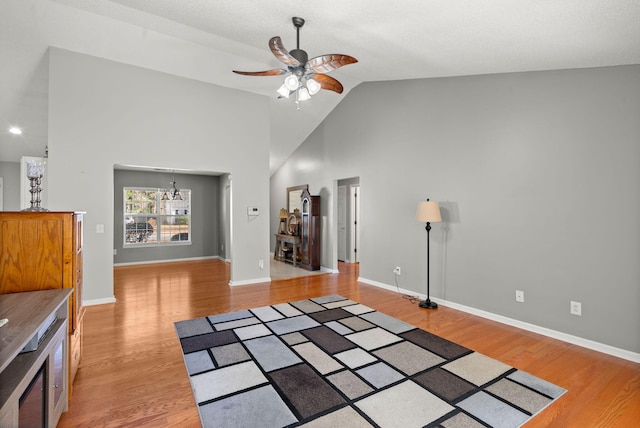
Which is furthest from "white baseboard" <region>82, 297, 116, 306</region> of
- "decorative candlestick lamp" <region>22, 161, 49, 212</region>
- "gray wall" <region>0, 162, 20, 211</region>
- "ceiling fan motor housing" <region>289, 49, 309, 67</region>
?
"gray wall" <region>0, 162, 20, 211</region>

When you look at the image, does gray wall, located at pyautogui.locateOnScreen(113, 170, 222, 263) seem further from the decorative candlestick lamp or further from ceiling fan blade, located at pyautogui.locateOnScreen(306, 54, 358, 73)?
ceiling fan blade, located at pyautogui.locateOnScreen(306, 54, 358, 73)

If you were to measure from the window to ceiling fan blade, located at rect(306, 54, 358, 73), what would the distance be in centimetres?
602

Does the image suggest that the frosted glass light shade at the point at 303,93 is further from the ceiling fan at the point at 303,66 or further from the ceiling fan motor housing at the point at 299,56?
the ceiling fan motor housing at the point at 299,56

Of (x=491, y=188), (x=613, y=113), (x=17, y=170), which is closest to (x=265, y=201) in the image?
(x=491, y=188)

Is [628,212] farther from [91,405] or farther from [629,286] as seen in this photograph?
[91,405]

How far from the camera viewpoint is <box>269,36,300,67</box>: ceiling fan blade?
259 cm

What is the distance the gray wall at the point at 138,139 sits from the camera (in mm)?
4262

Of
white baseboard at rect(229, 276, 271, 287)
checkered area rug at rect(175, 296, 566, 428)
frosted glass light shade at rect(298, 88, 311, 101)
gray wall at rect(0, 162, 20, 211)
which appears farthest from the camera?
gray wall at rect(0, 162, 20, 211)

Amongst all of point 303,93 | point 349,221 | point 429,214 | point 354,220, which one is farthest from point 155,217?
point 429,214

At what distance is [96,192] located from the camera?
4.47m

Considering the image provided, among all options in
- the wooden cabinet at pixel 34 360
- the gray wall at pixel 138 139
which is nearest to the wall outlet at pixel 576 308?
the wooden cabinet at pixel 34 360

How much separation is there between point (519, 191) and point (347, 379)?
280cm

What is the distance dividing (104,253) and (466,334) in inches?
189

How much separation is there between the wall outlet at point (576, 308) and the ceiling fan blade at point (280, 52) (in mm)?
3613
